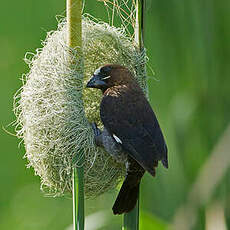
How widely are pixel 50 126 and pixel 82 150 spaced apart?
193 mm

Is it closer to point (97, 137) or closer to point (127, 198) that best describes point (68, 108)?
point (97, 137)

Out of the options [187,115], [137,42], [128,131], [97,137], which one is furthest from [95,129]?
[187,115]

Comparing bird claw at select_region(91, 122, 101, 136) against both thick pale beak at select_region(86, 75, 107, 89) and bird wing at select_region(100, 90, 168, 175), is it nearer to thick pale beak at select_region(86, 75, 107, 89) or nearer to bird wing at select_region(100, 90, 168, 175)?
bird wing at select_region(100, 90, 168, 175)

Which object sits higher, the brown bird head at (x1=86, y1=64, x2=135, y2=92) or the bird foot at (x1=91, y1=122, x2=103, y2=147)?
the brown bird head at (x1=86, y1=64, x2=135, y2=92)

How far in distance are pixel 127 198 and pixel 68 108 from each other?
507 mm

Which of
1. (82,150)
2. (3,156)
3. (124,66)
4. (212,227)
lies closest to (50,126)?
(82,150)

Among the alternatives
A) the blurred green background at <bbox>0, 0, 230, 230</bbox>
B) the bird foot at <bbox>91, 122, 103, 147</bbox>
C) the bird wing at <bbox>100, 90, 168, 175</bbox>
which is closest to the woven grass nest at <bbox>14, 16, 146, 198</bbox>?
the bird foot at <bbox>91, 122, 103, 147</bbox>

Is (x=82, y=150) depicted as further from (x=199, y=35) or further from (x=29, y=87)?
(x=199, y=35)

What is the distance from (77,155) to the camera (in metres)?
2.96

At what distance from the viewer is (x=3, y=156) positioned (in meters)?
4.80

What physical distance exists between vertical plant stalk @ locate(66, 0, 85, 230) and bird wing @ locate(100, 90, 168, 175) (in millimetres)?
227

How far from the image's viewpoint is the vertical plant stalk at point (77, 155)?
2.59 metres

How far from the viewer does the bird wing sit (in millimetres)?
2943

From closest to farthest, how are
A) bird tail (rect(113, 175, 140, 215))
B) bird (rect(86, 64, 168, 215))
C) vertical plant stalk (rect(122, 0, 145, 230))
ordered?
vertical plant stalk (rect(122, 0, 145, 230)) < bird tail (rect(113, 175, 140, 215)) < bird (rect(86, 64, 168, 215))
